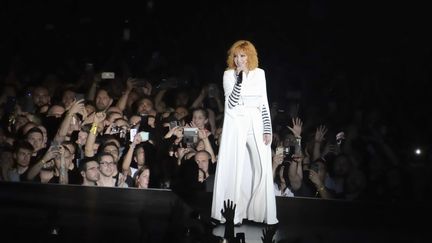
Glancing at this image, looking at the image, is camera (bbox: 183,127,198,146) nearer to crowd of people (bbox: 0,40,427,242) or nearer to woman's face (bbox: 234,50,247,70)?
crowd of people (bbox: 0,40,427,242)

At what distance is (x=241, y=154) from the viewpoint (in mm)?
4086

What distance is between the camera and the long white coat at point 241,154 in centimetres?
407

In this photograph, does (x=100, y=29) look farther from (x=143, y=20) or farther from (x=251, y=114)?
(x=251, y=114)

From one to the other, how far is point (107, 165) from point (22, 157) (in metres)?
0.80

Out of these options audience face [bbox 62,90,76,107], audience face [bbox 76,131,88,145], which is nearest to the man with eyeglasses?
audience face [bbox 76,131,88,145]

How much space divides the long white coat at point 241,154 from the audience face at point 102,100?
2.57 m

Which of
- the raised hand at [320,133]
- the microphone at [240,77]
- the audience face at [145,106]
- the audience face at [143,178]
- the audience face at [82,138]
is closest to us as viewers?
the microphone at [240,77]

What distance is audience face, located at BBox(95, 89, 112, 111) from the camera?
6328 millimetres

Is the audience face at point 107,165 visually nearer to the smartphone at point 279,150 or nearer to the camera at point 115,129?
the camera at point 115,129

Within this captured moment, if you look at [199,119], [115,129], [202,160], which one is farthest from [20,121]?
[202,160]

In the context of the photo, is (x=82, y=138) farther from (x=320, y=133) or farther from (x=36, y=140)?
(x=320, y=133)

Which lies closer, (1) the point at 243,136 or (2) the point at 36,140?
(1) the point at 243,136

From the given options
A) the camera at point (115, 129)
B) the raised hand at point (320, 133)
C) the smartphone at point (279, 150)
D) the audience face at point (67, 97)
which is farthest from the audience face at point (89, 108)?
the raised hand at point (320, 133)

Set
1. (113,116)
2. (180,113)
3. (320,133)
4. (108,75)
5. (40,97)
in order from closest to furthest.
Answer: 1. (320,133)
2. (113,116)
3. (180,113)
4. (40,97)
5. (108,75)
